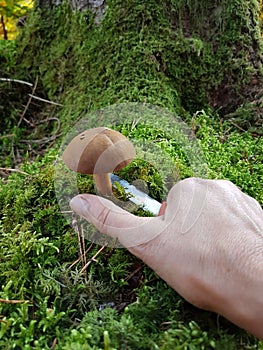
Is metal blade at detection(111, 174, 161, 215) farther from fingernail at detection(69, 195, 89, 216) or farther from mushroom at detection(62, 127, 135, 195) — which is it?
fingernail at detection(69, 195, 89, 216)

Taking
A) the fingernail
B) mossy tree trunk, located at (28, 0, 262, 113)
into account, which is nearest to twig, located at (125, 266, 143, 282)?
the fingernail

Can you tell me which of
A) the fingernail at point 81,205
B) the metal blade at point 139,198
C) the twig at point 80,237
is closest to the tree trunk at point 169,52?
the metal blade at point 139,198

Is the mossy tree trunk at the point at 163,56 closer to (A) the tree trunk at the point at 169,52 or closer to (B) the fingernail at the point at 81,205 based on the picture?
(A) the tree trunk at the point at 169,52

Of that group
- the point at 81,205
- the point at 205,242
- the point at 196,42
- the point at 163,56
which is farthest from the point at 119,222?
the point at 196,42

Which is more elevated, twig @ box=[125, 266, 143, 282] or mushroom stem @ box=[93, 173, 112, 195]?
mushroom stem @ box=[93, 173, 112, 195]

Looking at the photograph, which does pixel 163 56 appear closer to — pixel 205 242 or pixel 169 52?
pixel 169 52

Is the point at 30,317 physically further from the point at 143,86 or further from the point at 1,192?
the point at 143,86

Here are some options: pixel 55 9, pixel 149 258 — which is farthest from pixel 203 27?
pixel 149 258
